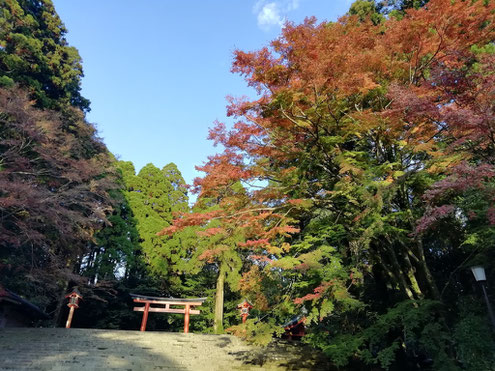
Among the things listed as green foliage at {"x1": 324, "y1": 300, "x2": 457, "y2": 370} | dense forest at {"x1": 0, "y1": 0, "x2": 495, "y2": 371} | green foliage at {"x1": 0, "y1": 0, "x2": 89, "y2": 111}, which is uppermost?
green foliage at {"x1": 0, "y1": 0, "x2": 89, "y2": 111}

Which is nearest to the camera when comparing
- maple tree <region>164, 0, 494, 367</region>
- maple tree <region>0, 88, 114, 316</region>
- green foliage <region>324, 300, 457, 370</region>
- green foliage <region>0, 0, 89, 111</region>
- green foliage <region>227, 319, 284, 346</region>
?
green foliage <region>324, 300, 457, 370</region>

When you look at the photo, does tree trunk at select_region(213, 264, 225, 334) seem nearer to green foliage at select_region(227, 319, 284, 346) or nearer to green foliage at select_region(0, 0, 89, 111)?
green foliage at select_region(227, 319, 284, 346)

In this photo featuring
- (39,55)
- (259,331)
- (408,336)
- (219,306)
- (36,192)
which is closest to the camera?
(408,336)

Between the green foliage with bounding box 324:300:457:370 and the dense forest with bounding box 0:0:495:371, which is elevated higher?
the dense forest with bounding box 0:0:495:371

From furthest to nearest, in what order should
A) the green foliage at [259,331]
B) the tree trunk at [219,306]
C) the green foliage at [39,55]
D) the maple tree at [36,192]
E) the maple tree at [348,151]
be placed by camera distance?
the tree trunk at [219,306] < the green foliage at [39,55] < the maple tree at [36,192] < the green foliage at [259,331] < the maple tree at [348,151]

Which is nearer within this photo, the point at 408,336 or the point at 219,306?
the point at 408,336

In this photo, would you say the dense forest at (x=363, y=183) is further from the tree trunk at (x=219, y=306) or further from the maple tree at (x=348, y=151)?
the tree trunk at (x=219, y=306)

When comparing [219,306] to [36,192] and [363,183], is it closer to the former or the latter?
[36,192]

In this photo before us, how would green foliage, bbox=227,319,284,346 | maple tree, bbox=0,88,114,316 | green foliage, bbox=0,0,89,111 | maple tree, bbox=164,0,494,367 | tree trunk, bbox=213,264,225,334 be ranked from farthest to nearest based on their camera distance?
tree trunk, bbox=213,264,225,334 < green foliage, bbox=0,0,89,111 < maple tree, bbox=0,88,114,316 < green foliage, bbox=227,319,284,346 < maple tree, bbox=164,0,494,367

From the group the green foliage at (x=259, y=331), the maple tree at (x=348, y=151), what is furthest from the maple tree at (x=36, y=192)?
the green foliage at (x=259, y=331)

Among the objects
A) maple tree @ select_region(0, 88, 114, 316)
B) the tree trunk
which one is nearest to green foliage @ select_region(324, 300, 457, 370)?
maple tree @ select_region(0, 88, 114, 316)

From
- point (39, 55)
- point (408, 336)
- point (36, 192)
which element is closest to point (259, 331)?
point (408, 336)

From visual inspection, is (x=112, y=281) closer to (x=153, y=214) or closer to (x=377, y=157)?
(x=153, y=214)

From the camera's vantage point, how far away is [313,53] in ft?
21.0
